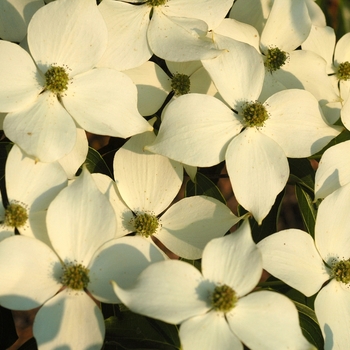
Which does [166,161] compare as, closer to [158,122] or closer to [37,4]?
[158,122]

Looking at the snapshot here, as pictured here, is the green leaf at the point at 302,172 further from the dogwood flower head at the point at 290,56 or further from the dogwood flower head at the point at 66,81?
the dogwood flower head at the point at 66,81

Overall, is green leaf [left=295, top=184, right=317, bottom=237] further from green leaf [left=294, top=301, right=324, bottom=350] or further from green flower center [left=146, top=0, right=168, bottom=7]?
green flower center [left=146, top=0, right=168, bottom=7]

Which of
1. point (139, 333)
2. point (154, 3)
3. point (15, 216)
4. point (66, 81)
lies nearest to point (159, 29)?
point (154, 3)

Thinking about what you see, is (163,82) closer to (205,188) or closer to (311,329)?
(205,188)

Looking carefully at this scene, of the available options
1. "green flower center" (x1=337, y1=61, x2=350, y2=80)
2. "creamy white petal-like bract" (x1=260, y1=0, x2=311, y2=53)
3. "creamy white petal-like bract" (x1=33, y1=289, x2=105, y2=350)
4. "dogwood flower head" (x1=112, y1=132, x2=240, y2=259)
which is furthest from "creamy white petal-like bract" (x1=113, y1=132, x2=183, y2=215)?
"green flower center" (x1=337, y1=61, x2=350, y2=80)

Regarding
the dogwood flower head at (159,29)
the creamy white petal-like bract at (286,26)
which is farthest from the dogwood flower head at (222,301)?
the creamy white petal-like bract at (286,26)
